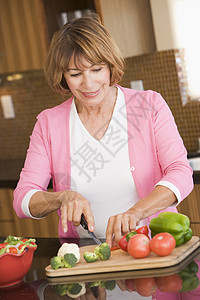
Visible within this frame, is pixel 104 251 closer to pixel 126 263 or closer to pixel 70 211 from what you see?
pixel 126 263

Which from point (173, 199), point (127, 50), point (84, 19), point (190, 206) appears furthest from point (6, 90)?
point (173, 199)

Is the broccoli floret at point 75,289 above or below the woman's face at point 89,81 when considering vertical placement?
below

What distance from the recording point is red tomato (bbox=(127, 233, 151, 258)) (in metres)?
1.51

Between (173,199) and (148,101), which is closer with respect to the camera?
(173,199)

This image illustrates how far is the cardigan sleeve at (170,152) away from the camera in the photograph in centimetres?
180

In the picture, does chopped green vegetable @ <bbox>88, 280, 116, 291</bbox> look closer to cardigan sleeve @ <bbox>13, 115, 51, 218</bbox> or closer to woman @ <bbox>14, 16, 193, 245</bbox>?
woman @ <bbox>14, 16, 193, 245</bbox>

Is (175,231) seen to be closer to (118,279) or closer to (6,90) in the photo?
(118,279)

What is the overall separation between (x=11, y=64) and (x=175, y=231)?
2616 millimetres

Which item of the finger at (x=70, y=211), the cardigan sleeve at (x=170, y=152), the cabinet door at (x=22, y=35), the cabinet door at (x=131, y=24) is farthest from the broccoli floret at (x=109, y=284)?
the cabinet door at (x=22, y=35)

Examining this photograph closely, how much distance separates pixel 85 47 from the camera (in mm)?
1886

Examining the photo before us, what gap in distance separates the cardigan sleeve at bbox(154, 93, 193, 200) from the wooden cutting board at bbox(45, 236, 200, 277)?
0.82 feet

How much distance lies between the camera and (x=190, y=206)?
9.48 feet

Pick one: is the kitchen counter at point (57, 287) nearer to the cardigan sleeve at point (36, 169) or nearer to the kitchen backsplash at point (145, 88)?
the cardigan sleeve at point (36, 169)

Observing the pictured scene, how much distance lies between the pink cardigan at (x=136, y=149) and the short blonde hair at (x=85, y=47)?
0.58ft
